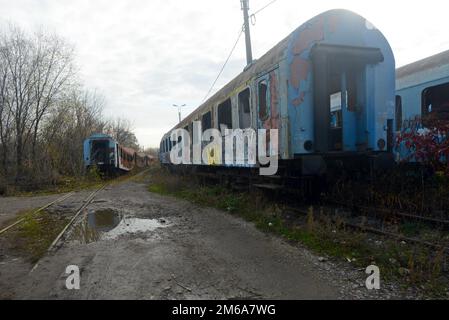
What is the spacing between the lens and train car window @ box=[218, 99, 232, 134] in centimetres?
965

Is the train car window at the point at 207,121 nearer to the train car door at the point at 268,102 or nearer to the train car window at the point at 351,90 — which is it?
the train car door at the point at 268,102

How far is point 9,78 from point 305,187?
2194cm

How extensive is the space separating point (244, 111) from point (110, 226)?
4.17 meters

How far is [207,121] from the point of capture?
38.0 ft

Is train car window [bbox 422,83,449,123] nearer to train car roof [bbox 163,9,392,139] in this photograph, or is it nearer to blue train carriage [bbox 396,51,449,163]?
blue train carriage [bbox 396,51,449,163]

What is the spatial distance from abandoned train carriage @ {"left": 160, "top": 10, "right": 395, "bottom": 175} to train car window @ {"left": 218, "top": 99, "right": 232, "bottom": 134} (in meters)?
2.18

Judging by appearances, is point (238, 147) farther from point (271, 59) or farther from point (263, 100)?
point (271, 59)

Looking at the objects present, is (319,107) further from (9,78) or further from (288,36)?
(9,78)

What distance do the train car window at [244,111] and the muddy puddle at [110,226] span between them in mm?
3030

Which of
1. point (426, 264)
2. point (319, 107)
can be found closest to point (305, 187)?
point (319, 107)

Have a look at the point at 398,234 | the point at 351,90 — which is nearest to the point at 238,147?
the point at 351,90

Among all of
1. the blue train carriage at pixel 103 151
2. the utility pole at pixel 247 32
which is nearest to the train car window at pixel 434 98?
the utility pole at pixel 247 32

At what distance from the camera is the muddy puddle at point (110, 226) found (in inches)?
234

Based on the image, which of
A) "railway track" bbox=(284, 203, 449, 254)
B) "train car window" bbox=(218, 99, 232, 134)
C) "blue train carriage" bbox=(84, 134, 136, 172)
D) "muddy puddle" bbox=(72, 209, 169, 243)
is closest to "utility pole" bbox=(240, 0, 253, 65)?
"train car window" bbox=(218, 99, 232, 134)
